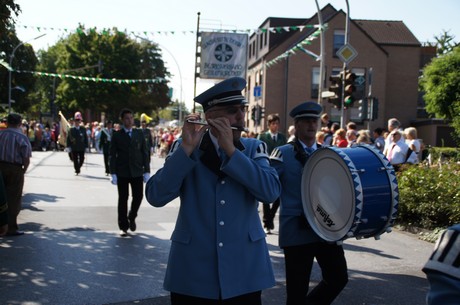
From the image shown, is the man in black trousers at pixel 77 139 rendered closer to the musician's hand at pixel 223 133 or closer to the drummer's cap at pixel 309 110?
the drummer's cap at pixel 309 110

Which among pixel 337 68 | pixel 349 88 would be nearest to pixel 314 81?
pixel 337 68

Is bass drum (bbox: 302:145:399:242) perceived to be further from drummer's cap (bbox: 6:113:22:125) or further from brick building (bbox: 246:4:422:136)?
brick building (bbox: 246:4:422:136)

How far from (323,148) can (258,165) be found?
1291 mm

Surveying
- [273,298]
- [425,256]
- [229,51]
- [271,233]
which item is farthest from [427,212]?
[229,51]

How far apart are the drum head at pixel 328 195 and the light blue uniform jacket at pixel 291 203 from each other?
A: 0.32 feet

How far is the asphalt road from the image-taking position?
5879mm

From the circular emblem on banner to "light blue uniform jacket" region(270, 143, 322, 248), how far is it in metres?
9.99

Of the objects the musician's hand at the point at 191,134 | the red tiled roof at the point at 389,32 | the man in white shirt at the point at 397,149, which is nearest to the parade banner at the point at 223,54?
the man in white shirt at the point at 397,149

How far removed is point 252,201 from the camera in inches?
127

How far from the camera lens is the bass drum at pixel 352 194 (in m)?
3.99

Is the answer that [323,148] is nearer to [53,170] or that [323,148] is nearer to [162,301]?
[162,301]

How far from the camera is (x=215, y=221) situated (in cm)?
309

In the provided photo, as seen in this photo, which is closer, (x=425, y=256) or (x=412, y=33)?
(x=425, y=256)

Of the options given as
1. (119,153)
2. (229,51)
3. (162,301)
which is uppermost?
(229,51)
